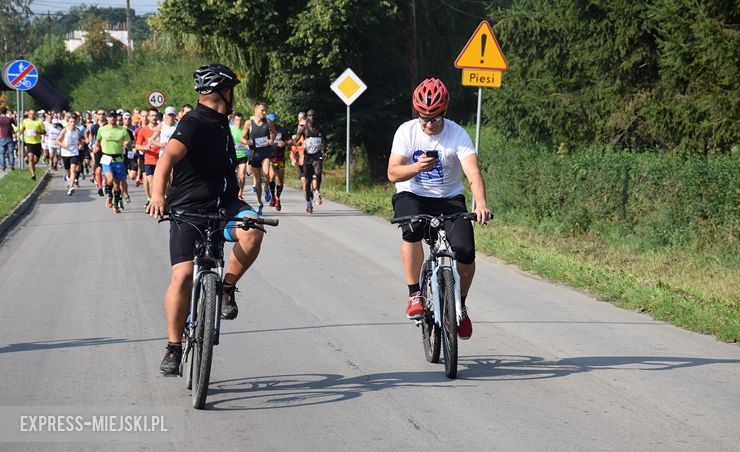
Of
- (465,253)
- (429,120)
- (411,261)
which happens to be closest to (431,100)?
(429,120)

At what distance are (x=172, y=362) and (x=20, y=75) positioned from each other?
25.5 meters

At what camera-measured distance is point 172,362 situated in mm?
7023

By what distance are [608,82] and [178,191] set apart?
15320 mm

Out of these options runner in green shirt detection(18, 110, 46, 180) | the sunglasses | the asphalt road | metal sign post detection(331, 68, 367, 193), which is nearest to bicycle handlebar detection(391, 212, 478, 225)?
the sunglasses

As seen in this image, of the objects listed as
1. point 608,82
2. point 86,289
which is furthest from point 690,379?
point 608,82

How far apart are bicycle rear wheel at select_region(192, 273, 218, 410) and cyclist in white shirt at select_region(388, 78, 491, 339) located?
176 centimetres

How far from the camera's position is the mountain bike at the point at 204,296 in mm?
6484

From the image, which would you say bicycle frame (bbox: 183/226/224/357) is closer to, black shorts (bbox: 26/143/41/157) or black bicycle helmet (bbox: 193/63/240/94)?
black bicycle helmet (bbox: 193/63/240/94)

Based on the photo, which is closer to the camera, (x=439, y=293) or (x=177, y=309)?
(x=177, y=309)

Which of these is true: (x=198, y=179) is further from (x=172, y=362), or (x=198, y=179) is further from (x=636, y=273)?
(x=636, y=273)

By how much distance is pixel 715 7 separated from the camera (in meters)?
16.2

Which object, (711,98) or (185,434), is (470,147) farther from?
(711,98)

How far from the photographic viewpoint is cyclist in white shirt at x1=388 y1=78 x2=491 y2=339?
25.8ft

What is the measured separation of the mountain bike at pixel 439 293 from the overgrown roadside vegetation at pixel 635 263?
265 cm
